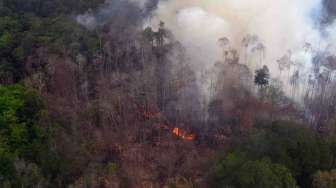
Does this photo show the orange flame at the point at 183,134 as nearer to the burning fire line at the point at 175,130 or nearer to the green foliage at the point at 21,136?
the burning fire line at the point at 175,130

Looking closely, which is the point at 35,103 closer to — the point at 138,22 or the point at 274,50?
the point at 138,22

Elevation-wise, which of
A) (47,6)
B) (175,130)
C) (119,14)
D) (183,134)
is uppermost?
(47,6)

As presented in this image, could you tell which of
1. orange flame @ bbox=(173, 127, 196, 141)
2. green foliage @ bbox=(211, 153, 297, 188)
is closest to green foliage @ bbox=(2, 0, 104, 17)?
orange flame @ bbox=(173, 127, 196, 141)

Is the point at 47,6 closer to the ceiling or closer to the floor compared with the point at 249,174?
closer to the ceiling

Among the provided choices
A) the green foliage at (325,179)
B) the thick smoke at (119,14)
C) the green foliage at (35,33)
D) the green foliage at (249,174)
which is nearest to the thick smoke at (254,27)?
the thick smoke at (119,14)

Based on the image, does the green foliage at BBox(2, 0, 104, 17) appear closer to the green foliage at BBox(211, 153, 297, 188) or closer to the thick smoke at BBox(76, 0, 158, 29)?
the thick smoke at BBox(76, 0, 158, 29)

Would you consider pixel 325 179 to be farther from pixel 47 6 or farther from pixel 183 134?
pixel 47 6

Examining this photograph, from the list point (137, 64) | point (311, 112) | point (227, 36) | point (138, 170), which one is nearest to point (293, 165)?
point (138, 170)

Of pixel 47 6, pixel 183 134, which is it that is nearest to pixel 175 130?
pixel 183 134
